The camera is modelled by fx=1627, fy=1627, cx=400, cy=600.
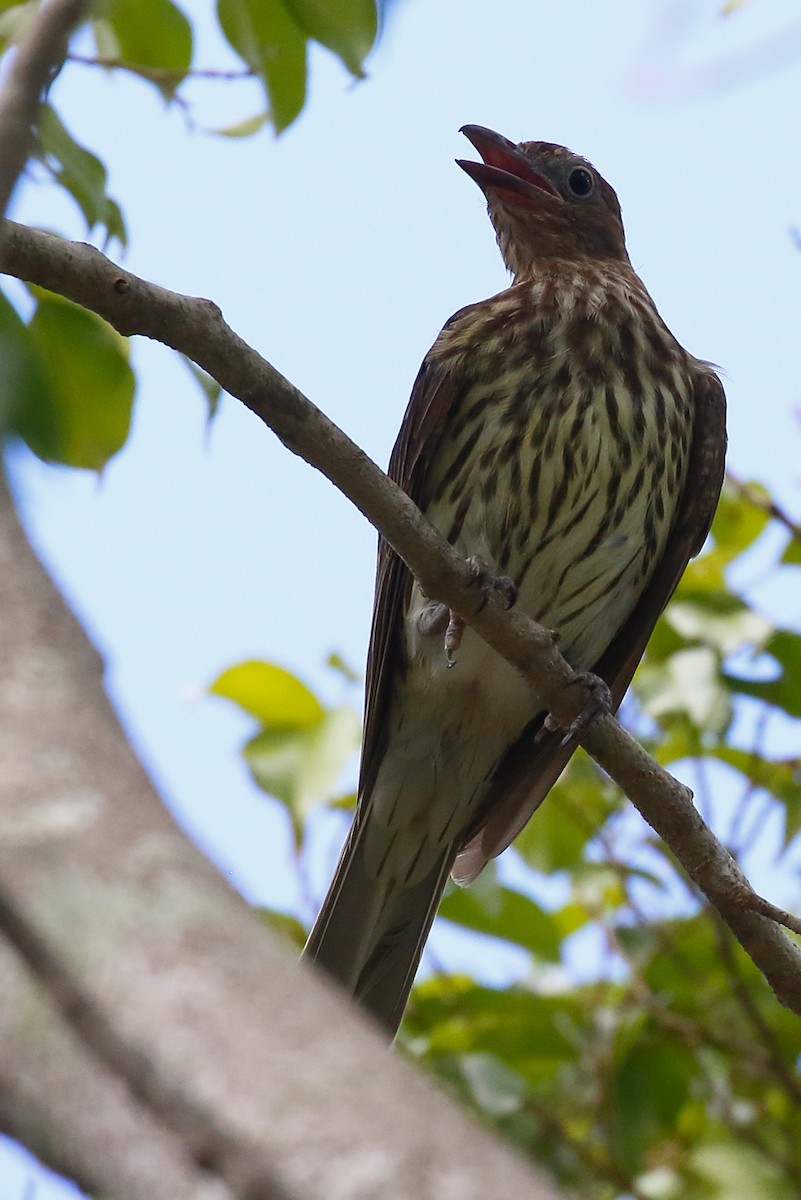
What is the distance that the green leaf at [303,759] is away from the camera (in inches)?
158

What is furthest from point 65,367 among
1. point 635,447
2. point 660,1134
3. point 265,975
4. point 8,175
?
point 660,1134

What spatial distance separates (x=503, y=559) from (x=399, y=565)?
0.26 meters

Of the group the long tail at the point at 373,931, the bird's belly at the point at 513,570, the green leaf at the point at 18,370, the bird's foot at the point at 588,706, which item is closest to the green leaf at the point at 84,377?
the green leaf at the point at 18,370

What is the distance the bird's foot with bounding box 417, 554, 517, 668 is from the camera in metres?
3.07

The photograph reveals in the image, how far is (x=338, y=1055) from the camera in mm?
825

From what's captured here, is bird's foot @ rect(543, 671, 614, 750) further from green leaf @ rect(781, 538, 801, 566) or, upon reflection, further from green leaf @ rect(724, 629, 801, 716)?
green leaf @ rect(781, 538, 801, 566)

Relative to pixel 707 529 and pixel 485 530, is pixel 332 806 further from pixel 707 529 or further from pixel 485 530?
pixel 707 529

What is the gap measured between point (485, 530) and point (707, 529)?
667 millimetres

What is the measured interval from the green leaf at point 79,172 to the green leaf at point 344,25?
0.46 meters

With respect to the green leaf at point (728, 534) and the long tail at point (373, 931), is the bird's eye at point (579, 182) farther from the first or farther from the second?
the long tail at point (373, 931)

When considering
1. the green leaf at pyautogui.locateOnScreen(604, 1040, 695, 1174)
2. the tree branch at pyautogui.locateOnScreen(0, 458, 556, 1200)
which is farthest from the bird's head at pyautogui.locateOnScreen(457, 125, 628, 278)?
the tree branch at pyautogui.locateOnScreen(0, 458, 556, 1200)

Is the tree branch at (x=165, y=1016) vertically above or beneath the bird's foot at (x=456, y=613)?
above

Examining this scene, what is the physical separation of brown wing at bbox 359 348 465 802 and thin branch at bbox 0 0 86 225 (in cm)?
283

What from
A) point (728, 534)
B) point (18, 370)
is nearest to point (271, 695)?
point (728, 534)
